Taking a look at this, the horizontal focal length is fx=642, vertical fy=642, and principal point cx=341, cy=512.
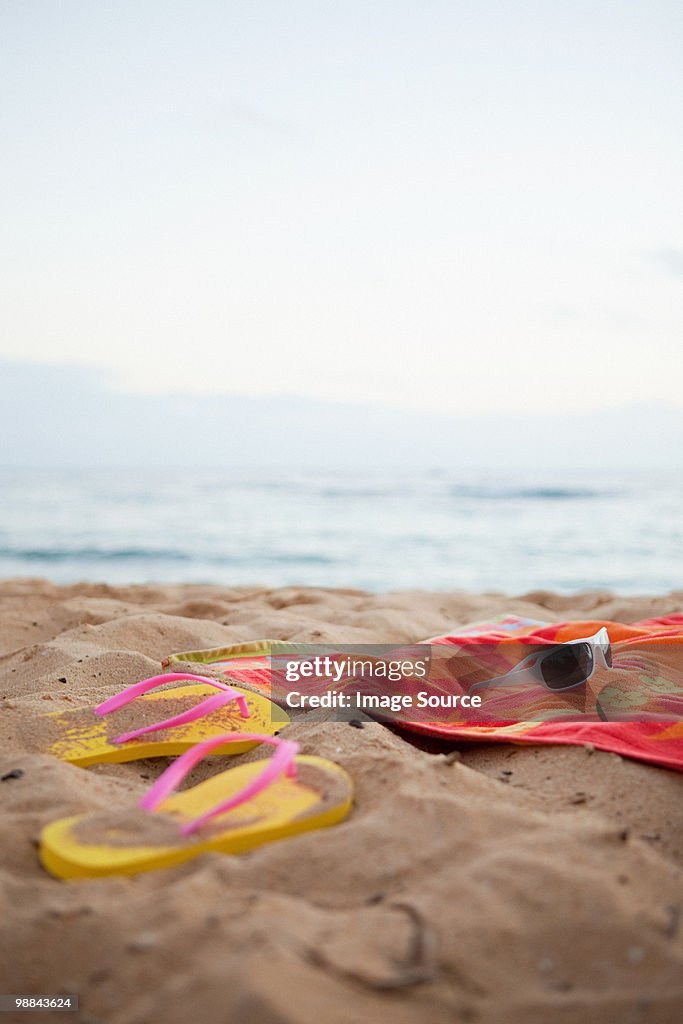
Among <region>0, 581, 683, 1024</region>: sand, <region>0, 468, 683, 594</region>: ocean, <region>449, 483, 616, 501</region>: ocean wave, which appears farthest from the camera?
<region>449, 483, 616, 501</region>: ocean wave

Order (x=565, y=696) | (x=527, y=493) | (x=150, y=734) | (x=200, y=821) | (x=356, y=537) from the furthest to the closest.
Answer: (x=527, y=493)
(x=356, y=537)
(x=565, y=696)
(x=150, y=734)
(x=200, y=821)

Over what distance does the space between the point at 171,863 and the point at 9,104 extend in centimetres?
846

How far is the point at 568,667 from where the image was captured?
1854 mm

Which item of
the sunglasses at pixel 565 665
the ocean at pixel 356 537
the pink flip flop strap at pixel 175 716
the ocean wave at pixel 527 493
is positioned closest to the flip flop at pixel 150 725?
the pink flip flop strap at pixel 175 716

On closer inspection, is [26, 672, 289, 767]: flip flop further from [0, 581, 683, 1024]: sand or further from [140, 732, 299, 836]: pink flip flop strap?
[140, 732, 299, 836]: pink flip flop strap

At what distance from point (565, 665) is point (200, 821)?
1210 mm

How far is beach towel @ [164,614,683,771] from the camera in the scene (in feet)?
4.68

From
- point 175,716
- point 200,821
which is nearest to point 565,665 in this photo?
point 175,716

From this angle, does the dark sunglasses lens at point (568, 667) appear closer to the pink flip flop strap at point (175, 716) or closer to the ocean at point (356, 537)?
the pink flip flop strap at point (175, 716)

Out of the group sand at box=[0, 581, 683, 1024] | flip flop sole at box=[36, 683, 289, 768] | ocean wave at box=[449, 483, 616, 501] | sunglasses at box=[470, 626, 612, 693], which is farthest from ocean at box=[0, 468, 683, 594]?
sand at box=[0, 581, 683, 1024]

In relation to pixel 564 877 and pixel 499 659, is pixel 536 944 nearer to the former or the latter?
pixel 564 877

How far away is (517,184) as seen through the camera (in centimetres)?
828

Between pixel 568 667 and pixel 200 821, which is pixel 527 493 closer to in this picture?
pixel 568 667

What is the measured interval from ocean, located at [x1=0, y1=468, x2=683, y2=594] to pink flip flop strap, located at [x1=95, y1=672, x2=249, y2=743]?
495cm
